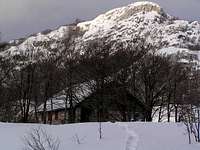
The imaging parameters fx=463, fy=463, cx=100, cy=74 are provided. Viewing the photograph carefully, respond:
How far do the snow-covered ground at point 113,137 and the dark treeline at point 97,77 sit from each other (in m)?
27.8

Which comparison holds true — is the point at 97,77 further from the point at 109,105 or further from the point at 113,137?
the point at 113,137

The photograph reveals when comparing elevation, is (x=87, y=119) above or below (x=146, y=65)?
below

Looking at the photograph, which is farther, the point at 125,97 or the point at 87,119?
the point at 87,119

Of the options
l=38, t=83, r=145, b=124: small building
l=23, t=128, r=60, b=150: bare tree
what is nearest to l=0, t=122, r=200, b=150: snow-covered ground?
l=23, t=128, r=60, b=150: bare tree

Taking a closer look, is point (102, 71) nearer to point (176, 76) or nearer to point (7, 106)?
point (176, 76)

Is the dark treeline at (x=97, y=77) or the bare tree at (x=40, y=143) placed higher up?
the dark treeline at (x=97, y=77)

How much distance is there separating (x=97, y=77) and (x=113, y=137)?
3222 cm

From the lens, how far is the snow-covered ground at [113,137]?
13.7 meters

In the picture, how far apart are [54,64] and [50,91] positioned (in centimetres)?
360

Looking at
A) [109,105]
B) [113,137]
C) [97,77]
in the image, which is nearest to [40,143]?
[113,137]

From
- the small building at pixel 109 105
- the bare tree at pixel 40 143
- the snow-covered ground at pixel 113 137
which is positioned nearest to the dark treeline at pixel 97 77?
the small building at pixel 109 105

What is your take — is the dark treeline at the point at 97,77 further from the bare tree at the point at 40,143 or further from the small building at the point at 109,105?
the bare tree at the point at 40,143

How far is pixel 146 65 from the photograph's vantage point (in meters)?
50.6

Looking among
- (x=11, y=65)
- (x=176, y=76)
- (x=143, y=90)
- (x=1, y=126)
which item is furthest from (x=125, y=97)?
(x=1, y=126)
